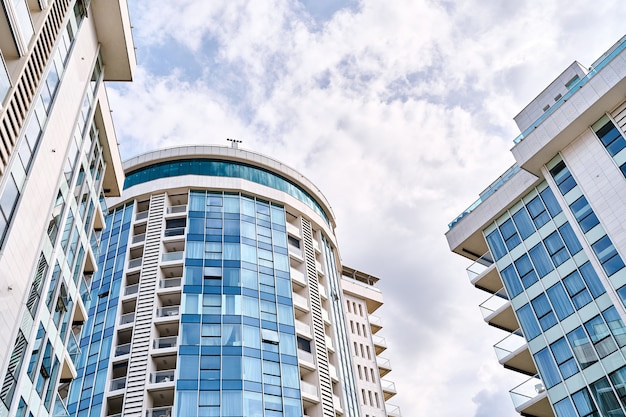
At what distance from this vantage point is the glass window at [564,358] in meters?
31.1

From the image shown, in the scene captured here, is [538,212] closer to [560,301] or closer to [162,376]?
[560,301]

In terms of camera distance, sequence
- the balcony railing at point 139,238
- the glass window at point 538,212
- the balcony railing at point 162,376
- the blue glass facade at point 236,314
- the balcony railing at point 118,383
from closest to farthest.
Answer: the glass window at point 538,212 < the blue glass facade at point 236,314 < the balcony railing at point 118,383 < the balcony railing at point 162,376 < the balcony railing at point 139,238

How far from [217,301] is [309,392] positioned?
10.0 m

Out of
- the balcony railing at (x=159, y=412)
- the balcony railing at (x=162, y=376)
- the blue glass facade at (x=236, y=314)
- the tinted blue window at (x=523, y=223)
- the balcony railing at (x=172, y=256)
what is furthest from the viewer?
the balcony railing at (x=172, y=256)

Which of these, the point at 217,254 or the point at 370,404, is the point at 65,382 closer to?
the point at 217,254

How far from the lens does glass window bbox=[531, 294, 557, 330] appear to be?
33062 mm

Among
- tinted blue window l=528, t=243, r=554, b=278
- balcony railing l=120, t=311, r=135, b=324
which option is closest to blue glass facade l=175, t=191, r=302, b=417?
balcony railing l=120, t=311, r=135, b=324

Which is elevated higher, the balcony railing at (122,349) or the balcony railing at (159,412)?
the balcony railing at (122,349)

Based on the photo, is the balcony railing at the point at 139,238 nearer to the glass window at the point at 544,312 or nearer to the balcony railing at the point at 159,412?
the balcony railing at the point at 159,412

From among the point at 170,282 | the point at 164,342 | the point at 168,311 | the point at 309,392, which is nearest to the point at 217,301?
the point at 168,311

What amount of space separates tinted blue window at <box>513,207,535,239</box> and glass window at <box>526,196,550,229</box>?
0.37 metres

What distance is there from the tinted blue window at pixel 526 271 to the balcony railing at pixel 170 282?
88.1 ft

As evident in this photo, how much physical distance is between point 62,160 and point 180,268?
25575 millimetres

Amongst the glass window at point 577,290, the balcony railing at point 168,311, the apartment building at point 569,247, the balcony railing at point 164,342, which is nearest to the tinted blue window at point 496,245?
the apartment building at point 569,247
